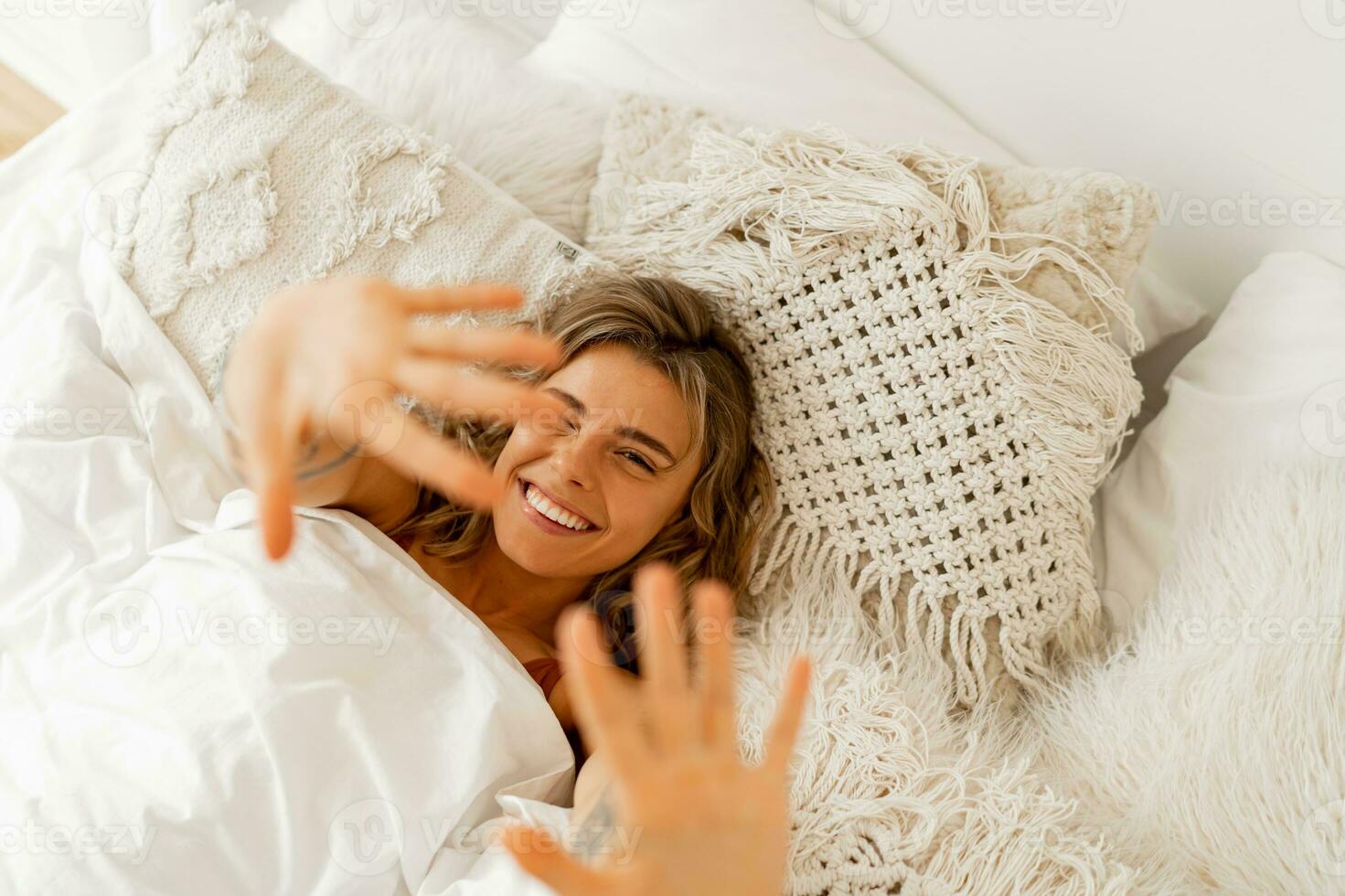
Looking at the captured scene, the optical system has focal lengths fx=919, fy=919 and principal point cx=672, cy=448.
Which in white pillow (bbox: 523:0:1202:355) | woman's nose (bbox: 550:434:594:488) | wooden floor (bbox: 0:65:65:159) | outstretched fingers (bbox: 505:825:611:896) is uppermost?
white pillow (bbox: 523:0:1202:355)

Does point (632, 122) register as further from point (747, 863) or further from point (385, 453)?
point (747, 863)

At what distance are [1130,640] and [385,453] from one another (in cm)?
85

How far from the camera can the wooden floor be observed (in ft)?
5.28

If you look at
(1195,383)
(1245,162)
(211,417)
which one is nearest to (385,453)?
(211,417)

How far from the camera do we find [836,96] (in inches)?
48.5

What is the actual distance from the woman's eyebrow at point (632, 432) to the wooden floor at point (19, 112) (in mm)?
1239

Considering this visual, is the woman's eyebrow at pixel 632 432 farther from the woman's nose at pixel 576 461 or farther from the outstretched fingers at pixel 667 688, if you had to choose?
the outstretched fingers at pixel 667 688

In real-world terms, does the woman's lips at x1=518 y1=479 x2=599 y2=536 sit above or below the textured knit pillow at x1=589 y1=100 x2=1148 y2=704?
below

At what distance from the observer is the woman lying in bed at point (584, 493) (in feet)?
1.75

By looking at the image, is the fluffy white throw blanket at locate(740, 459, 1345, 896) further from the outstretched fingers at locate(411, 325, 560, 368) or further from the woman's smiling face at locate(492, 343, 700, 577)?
the outstretched fingers at locate(411, 325, 560, 368)

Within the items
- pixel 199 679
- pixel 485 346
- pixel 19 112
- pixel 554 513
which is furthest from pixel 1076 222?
pixel 19 112

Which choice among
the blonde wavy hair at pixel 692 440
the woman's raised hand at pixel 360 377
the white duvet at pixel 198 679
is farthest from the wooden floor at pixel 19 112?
the woman's raised hand at pixel 360 377

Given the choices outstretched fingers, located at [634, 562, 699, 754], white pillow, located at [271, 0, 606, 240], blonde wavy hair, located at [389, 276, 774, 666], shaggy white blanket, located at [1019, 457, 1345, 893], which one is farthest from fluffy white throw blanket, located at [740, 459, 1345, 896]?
white pillow, located at [271, 0, 606, 240]

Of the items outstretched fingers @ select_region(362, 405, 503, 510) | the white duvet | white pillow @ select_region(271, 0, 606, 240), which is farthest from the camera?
white pillow @ select_region(271, 0, 606, 240)
